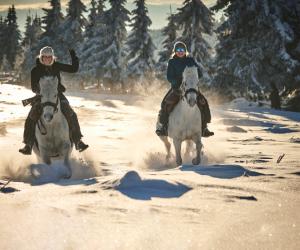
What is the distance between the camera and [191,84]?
8.33 metres

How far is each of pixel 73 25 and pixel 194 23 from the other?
27226mm

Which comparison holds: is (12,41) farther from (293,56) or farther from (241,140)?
(241,140)

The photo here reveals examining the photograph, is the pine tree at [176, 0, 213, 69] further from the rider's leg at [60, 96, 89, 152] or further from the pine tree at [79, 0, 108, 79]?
the rider's leg at [60, 96, 89, 152]

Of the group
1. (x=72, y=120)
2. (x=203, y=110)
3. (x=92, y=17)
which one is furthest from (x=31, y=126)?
(x=92, y=17)

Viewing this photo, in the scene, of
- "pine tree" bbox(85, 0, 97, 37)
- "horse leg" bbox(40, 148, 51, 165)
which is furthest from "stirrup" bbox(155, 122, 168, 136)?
"pine tree" bbox(85, 0, 97, 37)

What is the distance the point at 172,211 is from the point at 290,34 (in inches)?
905

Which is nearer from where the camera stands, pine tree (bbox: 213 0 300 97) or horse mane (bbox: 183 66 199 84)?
horse mane (bbox: 183 66 199 84)

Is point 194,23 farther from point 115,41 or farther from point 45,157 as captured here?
point 45,157

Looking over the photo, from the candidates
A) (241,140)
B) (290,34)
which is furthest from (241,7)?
(241,140)

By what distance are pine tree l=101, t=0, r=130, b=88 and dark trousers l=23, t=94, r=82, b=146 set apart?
4682cm

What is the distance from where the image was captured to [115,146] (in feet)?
41.1

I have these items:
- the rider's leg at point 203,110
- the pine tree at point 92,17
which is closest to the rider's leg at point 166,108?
the rider's leg at point 203,110

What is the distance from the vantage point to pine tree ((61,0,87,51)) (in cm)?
6375

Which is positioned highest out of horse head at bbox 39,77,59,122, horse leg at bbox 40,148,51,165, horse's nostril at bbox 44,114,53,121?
horse head at bbox 39,77,59,122
